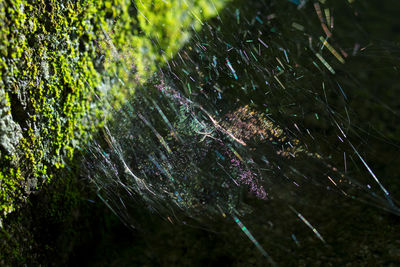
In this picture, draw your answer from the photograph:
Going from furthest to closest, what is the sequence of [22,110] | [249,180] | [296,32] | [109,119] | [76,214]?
[109,119] → [76,214] → [249,180] → [296,32] → [22,110]

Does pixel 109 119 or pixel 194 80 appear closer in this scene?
pixel 194 80

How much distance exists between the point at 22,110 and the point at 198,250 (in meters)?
2.34

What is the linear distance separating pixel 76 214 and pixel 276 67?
2.51 m

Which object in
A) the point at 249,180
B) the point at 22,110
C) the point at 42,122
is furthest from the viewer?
the point at 249,180

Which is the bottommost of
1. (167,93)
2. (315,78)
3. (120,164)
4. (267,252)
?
(267,252)

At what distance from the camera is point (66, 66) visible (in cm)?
229

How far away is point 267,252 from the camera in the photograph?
282 cm

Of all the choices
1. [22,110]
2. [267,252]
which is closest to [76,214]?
[22,110]

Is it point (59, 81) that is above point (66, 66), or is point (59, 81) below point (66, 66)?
below

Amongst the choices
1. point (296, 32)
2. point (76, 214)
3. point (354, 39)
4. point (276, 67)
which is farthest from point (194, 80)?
point (76, 214)

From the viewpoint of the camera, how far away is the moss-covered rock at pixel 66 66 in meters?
1.75

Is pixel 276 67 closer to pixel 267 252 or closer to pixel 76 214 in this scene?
pixel 267 252

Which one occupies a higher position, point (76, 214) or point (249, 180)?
point (76, 214)

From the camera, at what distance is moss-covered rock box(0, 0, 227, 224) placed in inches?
68.7
